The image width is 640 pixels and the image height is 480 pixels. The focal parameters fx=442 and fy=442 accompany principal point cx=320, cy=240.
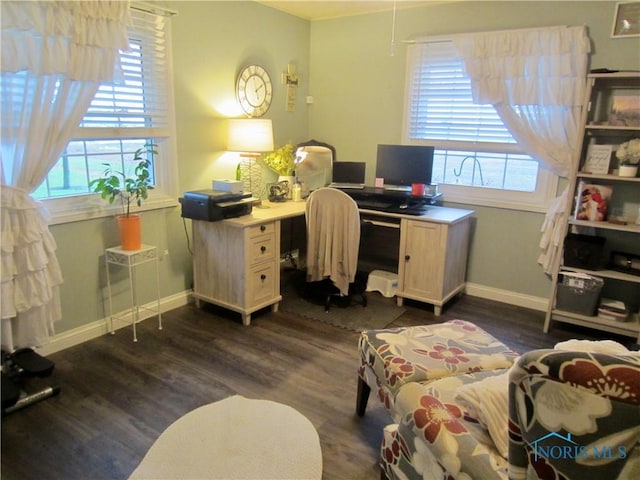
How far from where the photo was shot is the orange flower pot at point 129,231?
287cm

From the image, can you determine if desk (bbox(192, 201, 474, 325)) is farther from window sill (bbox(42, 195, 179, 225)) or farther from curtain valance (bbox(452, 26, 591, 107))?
curtain valance (bbox(452, 26, 591, 107))

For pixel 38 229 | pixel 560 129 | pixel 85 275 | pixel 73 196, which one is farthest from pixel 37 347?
pixel 560 129

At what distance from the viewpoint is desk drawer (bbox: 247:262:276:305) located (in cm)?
320

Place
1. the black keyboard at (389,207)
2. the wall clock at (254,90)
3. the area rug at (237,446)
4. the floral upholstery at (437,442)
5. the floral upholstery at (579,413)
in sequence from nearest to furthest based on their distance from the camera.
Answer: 1. the floral upholstery at (579,413)
2. the floral upholstery at (437,442)
3. the area rug at (237,446)
4. the black keyboard at (389,207)
5. the wall clock at (254,90)

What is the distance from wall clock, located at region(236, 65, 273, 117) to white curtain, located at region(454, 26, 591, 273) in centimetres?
172

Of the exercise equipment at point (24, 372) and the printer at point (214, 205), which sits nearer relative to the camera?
the exercise equipment at point (24, 372)

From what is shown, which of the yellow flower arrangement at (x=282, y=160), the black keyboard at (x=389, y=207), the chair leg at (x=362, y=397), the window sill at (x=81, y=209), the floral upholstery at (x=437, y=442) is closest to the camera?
the floral upholstery at (x=437, y=442)

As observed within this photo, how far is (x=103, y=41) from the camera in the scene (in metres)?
2.54

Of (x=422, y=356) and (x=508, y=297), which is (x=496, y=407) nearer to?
(x=422, y=356)

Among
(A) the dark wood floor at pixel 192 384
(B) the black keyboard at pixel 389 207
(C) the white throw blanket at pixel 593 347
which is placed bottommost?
(A) the dark wood floor at pixel 192 384

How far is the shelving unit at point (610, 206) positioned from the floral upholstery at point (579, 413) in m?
Result: 2.57

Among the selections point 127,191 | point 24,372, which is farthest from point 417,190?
point 24,372

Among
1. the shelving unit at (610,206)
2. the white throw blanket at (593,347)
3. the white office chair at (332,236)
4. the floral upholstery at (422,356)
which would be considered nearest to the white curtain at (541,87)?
the shelving unit at (610,206)

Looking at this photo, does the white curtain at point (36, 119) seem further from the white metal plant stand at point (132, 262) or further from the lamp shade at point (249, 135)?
the lamp shade at point (249, 135)
